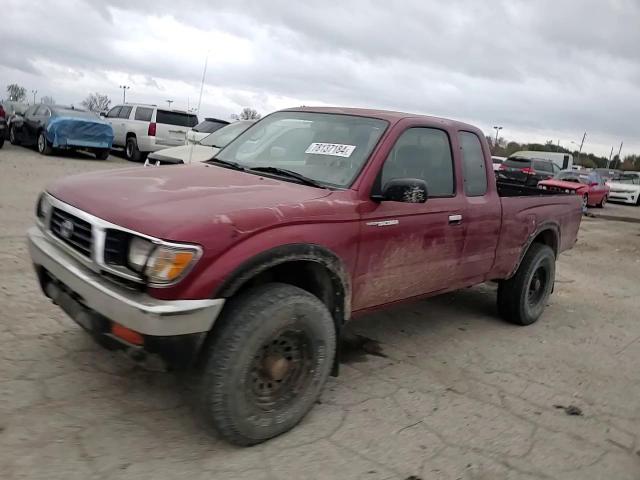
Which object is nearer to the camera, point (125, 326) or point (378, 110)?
point (125, 326)

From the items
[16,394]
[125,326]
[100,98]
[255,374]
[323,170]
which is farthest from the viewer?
[100,98]

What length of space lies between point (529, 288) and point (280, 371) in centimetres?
335

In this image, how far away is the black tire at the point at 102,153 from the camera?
16036mm

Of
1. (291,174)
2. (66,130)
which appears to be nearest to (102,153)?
(66,130)

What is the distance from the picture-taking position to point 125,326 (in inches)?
102

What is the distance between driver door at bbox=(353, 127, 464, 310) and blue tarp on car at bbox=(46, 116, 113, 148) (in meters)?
13.5

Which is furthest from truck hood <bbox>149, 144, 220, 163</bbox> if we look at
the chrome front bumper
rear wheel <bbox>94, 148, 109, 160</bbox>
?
rear wheel <bbox>94, 148, 109, 160</bbox>

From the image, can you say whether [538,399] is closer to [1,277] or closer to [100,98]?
[1,277]

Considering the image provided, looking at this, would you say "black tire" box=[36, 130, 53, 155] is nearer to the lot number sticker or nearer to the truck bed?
the truck bed

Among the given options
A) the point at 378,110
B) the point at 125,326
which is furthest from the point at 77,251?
the point at 378,110

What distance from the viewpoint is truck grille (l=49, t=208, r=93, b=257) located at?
2.85 meters

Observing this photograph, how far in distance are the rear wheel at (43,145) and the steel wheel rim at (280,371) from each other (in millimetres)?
14906

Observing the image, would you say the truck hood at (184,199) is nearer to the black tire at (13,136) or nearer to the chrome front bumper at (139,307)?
the chrome front bumper at (139,307)

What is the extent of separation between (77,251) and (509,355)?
3426mm
